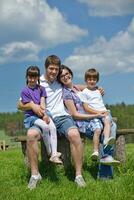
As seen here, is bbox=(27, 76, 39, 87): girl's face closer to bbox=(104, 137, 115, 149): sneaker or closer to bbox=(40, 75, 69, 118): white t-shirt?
bbox=(40, 75, 69, 118): white t-shirt

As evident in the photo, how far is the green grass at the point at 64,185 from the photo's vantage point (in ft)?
26.6

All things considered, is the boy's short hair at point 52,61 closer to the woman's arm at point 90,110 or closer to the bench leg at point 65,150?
the woman's arm at point 90,110

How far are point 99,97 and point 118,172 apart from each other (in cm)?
136

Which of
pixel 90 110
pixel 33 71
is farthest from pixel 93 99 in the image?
pixel 33 71

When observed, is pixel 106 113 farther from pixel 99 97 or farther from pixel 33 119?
pixel 33 119

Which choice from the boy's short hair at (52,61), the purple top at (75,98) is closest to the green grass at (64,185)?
the purple top at (75,98)

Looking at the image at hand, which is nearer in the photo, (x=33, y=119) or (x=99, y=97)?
(x=33, y=119)

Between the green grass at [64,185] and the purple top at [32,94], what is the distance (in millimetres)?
1143

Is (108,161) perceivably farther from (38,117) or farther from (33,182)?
(38,117)

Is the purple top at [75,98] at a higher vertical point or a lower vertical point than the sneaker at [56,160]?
higher

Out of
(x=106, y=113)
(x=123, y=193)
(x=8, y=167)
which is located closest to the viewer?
(x=123, y=193)

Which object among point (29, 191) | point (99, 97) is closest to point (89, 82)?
point (99, 97)

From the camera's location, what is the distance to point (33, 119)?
902cm

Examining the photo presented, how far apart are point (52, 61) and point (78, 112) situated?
1.03m
